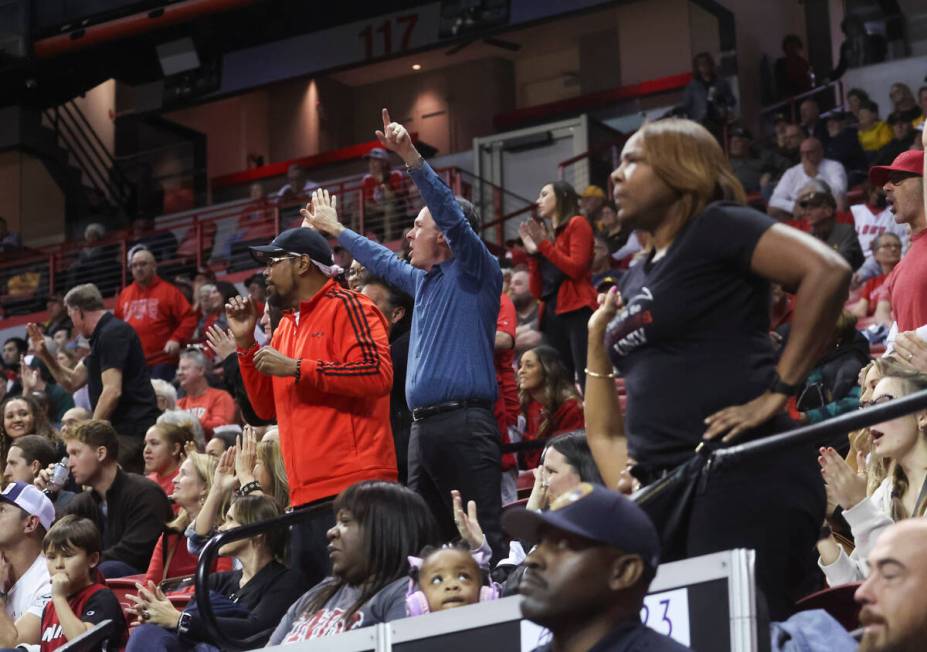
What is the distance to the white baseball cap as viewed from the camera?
7.23 meters

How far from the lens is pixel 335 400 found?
5.96 metres

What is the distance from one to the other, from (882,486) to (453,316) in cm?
181

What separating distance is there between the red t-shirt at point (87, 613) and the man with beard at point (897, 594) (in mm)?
3869

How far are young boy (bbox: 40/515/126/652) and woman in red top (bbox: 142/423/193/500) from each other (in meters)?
2.11

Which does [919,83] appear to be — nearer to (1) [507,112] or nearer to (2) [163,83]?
(1) [507,112]

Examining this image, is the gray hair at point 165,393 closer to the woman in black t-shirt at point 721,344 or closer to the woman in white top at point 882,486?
the woman in white top at point 882,486

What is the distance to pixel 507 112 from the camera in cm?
2259

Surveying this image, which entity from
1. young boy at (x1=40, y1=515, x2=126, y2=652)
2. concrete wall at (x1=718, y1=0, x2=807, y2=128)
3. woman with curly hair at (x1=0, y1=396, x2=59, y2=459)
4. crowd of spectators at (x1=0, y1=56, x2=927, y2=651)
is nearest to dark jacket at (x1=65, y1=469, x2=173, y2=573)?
crowd of spectators at (x1=0, y1=56, x2=927, y2=651)

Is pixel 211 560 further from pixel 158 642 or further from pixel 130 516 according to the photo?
pixel 130 516

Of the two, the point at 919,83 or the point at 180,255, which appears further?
the point at 180,255

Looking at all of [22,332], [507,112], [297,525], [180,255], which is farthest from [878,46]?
[297,525]

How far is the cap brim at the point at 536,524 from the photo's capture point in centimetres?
307

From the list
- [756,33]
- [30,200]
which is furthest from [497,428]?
[30,200]

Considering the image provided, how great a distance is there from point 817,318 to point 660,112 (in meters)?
16.5
